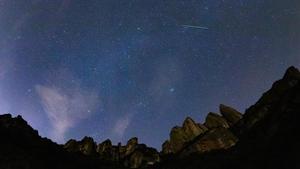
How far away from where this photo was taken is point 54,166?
62688mm

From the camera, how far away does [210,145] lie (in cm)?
7794

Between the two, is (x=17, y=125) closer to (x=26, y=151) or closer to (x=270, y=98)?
(x=26, y=151)

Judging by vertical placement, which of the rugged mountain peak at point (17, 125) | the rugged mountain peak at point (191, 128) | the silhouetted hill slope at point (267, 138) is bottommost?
the silhouetted hill slope at point (267, 138)

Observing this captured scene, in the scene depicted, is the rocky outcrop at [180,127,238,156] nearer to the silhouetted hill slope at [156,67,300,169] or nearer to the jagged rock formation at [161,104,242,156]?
the jagged rock formation at [161,104,242,156]

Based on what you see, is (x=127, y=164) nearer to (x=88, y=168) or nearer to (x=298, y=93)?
(x=88, y=168)

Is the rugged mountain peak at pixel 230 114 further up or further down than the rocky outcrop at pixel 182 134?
further up

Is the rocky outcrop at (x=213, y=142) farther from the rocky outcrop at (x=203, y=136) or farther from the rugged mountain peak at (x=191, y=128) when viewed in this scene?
the rugged mountain peak at (x=191, y=128)

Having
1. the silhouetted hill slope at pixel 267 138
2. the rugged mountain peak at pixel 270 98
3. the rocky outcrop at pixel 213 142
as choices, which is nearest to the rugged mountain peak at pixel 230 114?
the silhouetted hill slope at pixel 267 138

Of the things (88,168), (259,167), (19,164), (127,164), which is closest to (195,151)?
(127,164)

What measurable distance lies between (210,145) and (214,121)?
1091 inches

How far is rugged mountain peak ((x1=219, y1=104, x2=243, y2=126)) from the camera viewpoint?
10320 cm

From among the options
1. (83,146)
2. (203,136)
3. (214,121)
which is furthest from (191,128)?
(83,146)

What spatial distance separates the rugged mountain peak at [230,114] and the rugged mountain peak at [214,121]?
1.85 m

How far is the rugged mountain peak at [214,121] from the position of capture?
103219mm
